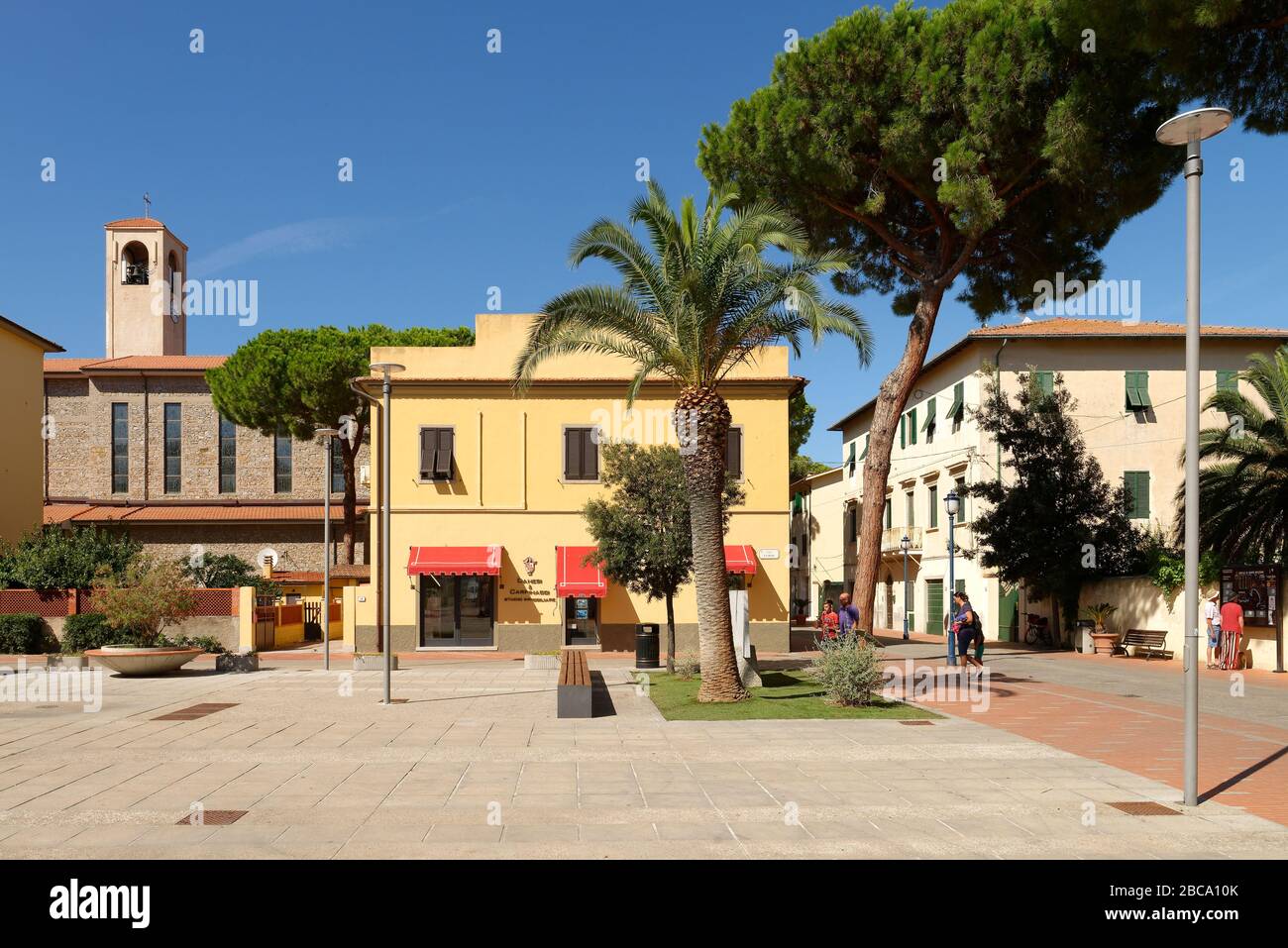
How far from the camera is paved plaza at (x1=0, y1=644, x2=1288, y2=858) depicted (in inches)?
282

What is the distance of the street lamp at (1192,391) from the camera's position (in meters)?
8.24

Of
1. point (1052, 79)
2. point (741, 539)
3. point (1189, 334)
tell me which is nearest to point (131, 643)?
point (741, 539)

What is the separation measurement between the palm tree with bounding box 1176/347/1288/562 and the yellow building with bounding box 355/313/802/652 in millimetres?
11055

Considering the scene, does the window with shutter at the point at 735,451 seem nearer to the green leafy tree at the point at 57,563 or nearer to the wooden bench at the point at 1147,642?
the wooden bench at the point at 1147,642

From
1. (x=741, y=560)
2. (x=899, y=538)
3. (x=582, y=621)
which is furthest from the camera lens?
(x=899, y=538)

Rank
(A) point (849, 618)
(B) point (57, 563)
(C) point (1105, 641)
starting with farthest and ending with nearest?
(B) point (57, 563)
(C) point (1105, 641)
(A) point (849, 618)

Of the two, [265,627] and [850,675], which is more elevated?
[850,675]

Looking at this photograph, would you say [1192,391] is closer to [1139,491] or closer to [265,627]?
[1139,491]

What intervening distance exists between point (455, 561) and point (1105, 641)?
18439 millimetres

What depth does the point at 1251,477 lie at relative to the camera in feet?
75.0

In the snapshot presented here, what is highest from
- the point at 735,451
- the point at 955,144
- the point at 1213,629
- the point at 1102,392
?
the point at 955,144

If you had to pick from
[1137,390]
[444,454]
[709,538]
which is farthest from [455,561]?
[1137,390]

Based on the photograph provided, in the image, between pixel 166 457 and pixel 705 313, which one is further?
pixel 166 457

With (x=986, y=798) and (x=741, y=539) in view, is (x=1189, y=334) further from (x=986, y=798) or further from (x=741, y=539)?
(x=741, y=539)
